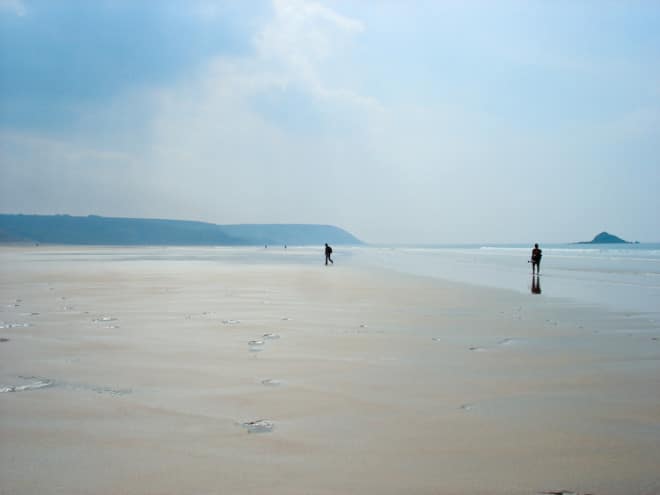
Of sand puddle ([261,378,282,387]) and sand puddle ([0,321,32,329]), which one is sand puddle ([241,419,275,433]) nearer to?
sand puddle ([261,378,282,387])

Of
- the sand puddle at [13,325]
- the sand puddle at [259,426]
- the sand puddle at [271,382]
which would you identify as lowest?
the sand puddle at [13,325]

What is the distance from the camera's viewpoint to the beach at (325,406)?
3.01 m

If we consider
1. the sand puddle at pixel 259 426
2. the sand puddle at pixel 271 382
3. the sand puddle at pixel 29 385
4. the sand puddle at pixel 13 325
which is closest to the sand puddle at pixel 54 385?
the sand puddle at pixel 29 385

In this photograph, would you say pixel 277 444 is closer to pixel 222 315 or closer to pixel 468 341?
pixel 468 341

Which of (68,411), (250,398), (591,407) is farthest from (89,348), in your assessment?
(591,407)

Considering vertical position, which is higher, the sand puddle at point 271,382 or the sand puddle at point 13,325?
the sand puddle at point 271,382

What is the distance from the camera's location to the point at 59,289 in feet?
50.5

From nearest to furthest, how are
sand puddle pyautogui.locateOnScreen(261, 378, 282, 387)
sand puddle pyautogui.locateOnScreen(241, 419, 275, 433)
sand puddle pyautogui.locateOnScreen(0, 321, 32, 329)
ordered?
sand puddle pyautogui.locateOnScreen(241, 419, 275, 433)
sand puddle pyautogui.locateOnScreen(261, 378, 282, 387)
sand puddle pyautogui.locateOnScreen(0, 321, 32, 329)

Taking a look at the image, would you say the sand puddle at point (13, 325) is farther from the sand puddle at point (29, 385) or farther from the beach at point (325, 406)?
the sand puddle at point (29, 385)

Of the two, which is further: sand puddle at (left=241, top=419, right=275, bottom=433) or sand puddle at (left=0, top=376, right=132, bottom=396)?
sand puddle at (left=0, top=376, right=132, bottom=396)

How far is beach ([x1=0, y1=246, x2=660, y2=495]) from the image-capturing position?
3.01 metres

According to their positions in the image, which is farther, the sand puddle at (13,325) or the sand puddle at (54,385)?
the sand puddle at (13,325)

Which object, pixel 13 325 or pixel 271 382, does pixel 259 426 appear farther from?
pixel 13 325

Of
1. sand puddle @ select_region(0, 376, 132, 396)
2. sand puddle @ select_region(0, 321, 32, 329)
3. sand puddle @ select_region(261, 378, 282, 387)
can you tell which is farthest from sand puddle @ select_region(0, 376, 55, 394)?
sand puddle @ select_region(0, 321, 32, 329)
